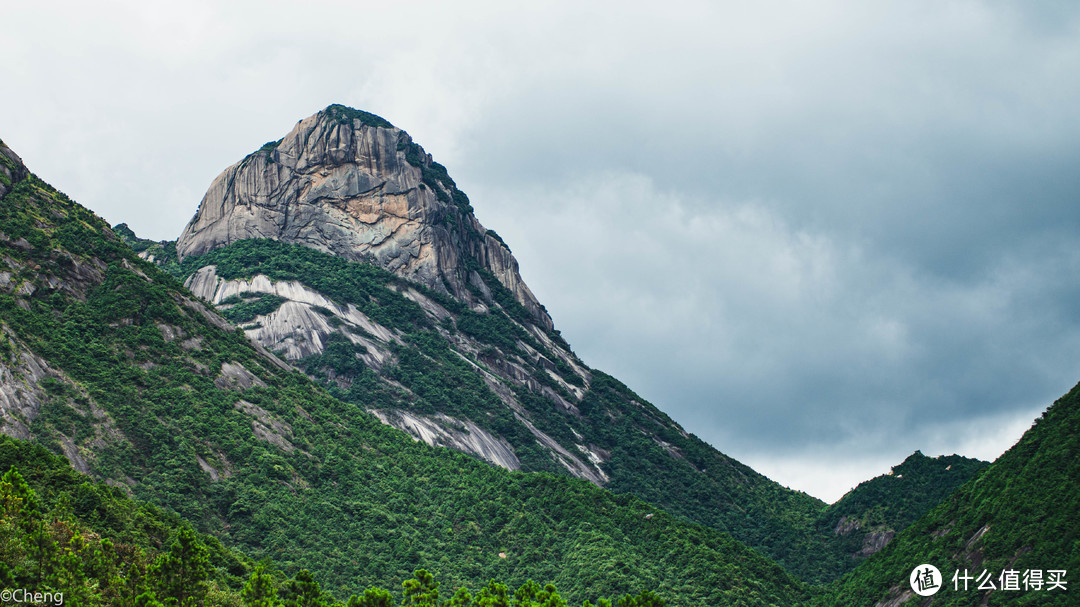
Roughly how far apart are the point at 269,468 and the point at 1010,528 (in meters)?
58.3

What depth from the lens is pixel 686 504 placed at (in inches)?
5285

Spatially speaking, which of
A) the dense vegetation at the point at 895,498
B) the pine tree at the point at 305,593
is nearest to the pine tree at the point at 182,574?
the pine tree at the point at 305,593

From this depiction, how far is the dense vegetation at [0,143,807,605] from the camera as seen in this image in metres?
73.9

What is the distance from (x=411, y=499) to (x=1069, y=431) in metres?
57.3

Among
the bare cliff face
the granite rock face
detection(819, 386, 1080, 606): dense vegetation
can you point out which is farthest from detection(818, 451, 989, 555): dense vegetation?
the granite rock face

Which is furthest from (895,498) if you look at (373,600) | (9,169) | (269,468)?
(9,169)

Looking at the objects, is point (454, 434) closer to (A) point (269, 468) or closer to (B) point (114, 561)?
(A) point (269, 468)

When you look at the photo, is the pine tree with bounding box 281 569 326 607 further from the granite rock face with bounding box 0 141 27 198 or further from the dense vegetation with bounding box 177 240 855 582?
the dense vegetation with bounding box 177 240 855 582

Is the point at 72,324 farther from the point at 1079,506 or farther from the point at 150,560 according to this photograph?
the point at 1079,506

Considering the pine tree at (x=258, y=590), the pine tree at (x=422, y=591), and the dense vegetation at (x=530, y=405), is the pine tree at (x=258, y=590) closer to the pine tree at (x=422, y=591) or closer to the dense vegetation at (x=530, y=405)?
the pine tree at (x=422, y=591)

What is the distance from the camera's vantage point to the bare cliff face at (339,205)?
162m

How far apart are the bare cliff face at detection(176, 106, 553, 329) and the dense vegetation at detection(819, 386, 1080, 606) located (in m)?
109

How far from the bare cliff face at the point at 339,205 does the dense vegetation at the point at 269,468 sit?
62.2 metres

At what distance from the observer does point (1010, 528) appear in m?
53.6
